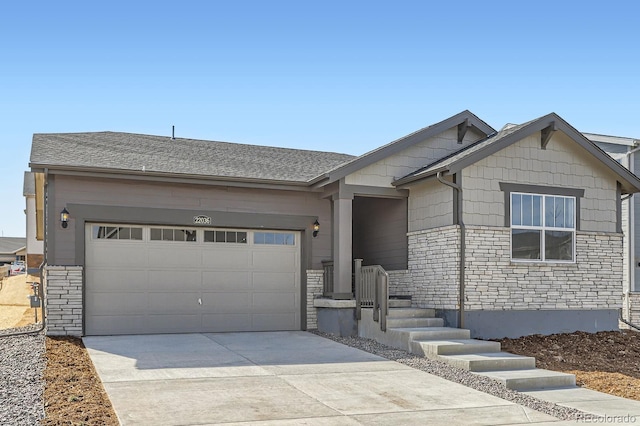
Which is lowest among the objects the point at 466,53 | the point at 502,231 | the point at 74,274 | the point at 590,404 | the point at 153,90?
the point at 590,404

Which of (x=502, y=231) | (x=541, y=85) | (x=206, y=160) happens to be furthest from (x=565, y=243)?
(x=206, y=160)

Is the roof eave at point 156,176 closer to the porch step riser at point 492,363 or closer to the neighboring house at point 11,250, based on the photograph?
the porch step riser at point 492,363

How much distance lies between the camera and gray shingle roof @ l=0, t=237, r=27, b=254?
81688 millimetres

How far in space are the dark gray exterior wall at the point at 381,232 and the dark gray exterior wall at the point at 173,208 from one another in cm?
140

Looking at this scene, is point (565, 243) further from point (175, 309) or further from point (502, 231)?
point (175, 309)

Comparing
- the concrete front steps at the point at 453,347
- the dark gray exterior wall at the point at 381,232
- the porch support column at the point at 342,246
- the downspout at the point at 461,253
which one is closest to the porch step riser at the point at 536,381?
the concrete front steps at the point at 453,347

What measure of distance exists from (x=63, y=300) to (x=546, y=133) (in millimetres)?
10179

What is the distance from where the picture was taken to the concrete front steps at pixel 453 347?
9.62 meters

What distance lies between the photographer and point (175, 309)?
14.3m

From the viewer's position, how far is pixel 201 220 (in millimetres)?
14414

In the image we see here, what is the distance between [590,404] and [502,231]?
5.26 m

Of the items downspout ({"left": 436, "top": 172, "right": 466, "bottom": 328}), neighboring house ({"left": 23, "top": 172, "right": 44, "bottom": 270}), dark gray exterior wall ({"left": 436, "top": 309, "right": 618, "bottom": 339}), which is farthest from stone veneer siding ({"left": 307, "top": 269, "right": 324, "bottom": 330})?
neighboring house ({"left": 23, "top": 172, "right": 44, "bottom": 270})

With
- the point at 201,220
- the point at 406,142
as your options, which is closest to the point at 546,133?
the point at 406,142

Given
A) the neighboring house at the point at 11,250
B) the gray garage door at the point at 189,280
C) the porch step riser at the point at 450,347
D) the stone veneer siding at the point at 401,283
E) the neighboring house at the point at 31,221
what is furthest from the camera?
the neighboring house at the point at 11,250
